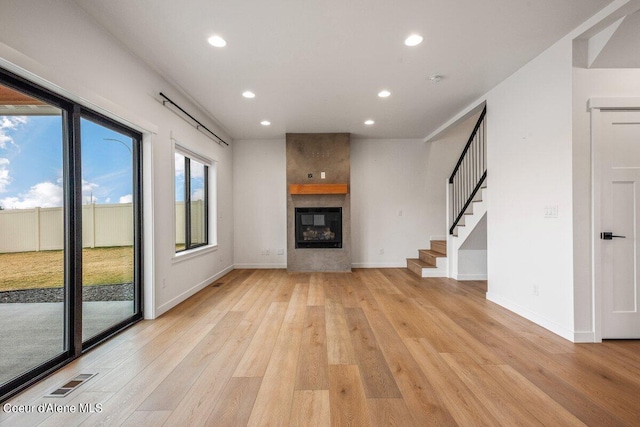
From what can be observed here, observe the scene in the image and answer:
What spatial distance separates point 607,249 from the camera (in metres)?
2.56

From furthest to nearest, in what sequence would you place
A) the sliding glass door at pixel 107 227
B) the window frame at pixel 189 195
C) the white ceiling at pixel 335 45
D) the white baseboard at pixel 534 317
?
1. the window frame at pixel 189 195
2. the white baseboard at pixel 534 317
3. the sliding glass door at pixel 107 227
4. the white ceiling at pixel 335 45

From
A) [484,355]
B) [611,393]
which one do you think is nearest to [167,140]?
[484,355]

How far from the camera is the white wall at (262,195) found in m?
6.25

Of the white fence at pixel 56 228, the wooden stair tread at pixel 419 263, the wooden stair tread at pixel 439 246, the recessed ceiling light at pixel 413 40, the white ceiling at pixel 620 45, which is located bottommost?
the wooden stair tread at pixel 419 263

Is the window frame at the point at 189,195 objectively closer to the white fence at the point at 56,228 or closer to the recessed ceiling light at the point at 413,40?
the white fence at the point at 56,228

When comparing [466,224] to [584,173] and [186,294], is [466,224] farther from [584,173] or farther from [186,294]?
[186,294]

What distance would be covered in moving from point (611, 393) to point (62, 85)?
4297 mm

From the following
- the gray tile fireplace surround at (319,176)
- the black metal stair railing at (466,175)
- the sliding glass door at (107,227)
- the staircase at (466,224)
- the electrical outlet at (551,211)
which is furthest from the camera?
the gray tile fireplace surround at (319,176)

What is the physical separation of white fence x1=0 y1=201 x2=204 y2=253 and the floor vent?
95 centimetres

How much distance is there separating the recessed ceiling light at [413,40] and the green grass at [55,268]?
11.4 ft

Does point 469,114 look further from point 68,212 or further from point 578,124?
point 68,212

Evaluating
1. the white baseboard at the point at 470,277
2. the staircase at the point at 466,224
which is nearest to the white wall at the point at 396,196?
the staircase at the point at 466,224

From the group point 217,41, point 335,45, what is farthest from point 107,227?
point 335,45

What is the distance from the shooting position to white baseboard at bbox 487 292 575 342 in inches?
102
